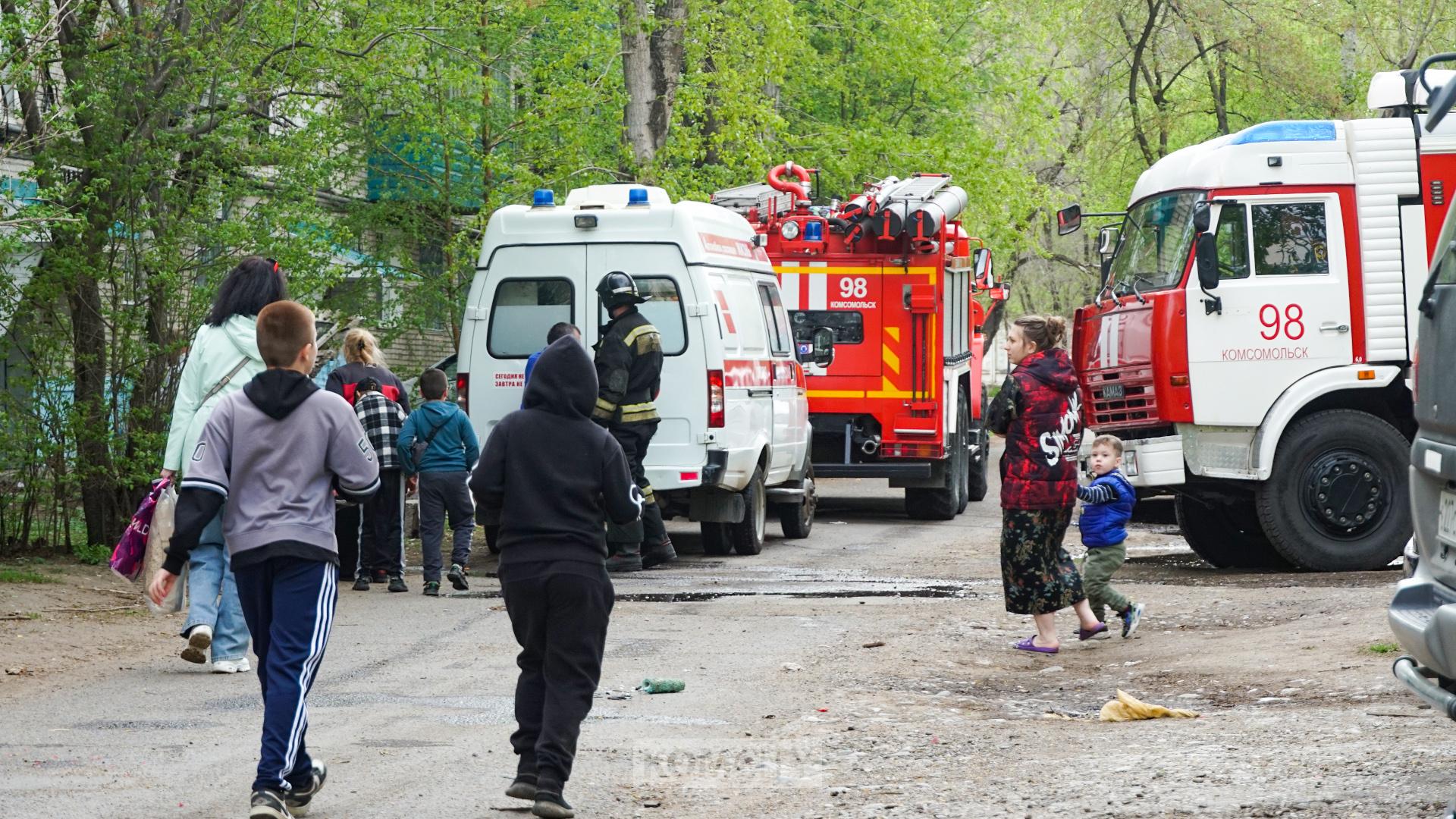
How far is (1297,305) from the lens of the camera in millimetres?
12539

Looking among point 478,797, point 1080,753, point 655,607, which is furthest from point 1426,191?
point 478,797

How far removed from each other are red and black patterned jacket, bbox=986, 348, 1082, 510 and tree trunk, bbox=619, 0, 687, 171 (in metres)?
11.1

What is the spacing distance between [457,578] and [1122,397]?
489cm

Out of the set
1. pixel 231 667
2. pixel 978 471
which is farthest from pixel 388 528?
pixel 978 471

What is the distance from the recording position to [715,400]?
13188 millimetres

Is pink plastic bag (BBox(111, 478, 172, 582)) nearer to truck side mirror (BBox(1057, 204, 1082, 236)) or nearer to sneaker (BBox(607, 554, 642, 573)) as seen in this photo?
sneaker (BBox(607, 554, 642, 573))

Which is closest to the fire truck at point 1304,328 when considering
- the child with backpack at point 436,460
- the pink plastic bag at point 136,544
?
the child with backpack at point 436,460

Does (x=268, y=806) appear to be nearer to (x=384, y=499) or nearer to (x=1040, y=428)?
(x=1040, y=428)

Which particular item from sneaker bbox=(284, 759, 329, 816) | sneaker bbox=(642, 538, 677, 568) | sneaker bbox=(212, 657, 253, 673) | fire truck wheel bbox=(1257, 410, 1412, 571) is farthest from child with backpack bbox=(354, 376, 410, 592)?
sneaker bbox=(284, 759, 329, 816)

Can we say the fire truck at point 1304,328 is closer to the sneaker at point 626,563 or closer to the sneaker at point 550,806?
the sneaker at point 626,563

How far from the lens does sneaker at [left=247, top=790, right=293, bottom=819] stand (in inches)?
207

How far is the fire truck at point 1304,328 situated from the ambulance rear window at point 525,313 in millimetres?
4186

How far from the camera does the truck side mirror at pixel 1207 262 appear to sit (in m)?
12.6

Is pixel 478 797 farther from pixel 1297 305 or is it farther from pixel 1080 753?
pixel 1297 305
